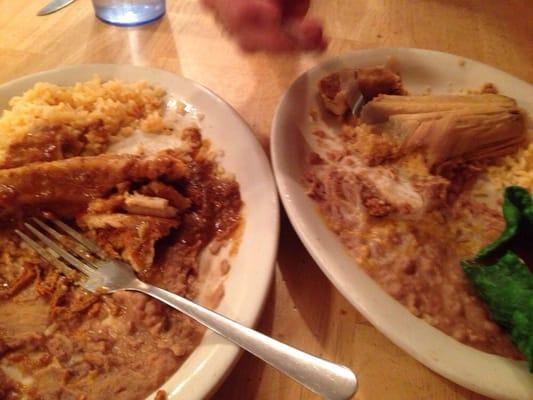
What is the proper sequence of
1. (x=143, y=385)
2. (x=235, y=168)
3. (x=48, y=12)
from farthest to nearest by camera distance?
(x=48, y=12), (x=235, y=168), (x=143, y=385)

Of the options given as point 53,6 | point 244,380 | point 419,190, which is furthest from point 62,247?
point 53,6

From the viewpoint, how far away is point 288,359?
60 cm

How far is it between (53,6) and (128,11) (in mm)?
265

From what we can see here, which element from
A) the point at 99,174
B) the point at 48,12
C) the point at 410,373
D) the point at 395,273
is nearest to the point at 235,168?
the point at 99,174

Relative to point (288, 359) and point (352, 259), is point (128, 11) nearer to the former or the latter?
point (352, 259)

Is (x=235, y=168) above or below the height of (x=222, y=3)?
below

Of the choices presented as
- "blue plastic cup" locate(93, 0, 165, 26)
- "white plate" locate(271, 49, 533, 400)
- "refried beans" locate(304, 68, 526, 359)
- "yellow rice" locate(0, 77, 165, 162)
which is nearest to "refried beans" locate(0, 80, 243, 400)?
"yellow rice" locate(0, 77, 165, 162)

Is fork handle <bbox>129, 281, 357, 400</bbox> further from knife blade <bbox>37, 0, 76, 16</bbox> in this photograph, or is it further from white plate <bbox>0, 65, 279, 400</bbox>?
knife blade <bbox>37, 0, 76, 16</bbox>

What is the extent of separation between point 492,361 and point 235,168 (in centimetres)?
56

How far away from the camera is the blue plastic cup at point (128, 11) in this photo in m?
1.45

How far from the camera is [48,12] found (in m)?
1.48

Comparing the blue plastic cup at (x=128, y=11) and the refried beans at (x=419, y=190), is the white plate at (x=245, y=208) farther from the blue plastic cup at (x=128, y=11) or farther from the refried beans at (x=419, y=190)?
the blue plastic cup at (x=128, y=11)

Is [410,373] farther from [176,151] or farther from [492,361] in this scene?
[176,151]

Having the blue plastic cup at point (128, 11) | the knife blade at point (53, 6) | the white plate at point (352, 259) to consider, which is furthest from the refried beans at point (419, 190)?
the knife blade at point (53, 6)
